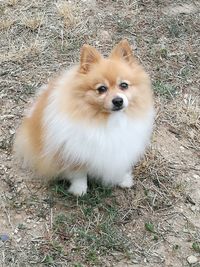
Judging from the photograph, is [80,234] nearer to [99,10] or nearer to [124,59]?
[124,59]

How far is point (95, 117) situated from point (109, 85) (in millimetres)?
190

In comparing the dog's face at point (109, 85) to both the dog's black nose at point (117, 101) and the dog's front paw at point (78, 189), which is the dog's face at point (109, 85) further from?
the dog's front paw at point (78, 189)

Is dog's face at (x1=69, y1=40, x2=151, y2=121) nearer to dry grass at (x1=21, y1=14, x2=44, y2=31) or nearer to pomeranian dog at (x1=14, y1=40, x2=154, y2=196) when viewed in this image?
pomeranian dog at (x1=14, y1=40, x2=154, y2=196)

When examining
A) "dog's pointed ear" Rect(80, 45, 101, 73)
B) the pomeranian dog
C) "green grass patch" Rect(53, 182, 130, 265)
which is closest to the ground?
"green grass patch" Rect(53, 182, 130, 265)

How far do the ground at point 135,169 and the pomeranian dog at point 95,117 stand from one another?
0.26 meters

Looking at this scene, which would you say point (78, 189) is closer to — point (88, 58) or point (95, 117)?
point (95, 117)

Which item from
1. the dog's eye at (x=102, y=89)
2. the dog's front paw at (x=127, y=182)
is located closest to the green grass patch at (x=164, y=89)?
the dog's front paw at (x=127, y=182)

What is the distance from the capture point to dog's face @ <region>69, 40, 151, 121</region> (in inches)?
102

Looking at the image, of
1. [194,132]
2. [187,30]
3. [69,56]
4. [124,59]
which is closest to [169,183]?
[194,132]

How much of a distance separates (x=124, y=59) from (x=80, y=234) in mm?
1019

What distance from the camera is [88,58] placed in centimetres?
265

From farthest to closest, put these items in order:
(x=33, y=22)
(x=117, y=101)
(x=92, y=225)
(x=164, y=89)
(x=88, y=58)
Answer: (x=33, y=22) < (x=164, y=89) < (x=92, y=225) < (x=88, y=58) < (x=117, y=101)

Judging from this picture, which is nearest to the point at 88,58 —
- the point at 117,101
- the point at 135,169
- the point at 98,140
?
the point at 117,101

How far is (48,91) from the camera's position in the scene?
9.27ft
